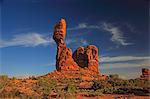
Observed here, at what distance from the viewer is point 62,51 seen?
Result: 139ft

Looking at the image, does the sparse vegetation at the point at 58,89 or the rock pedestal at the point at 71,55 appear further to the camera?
the rock pedestal at the point at 71,55

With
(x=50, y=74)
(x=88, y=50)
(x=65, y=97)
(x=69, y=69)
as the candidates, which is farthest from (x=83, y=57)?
(x=65, y=97)

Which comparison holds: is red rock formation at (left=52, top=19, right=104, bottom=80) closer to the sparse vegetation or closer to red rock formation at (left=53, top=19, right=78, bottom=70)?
red rock formation at (left=53, top=19, right=78, bottom=70)

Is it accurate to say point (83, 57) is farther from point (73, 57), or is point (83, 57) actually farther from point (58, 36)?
point (58, 36)

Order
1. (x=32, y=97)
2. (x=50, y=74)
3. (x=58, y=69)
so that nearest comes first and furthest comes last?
(x=32, y=97) < (x=50, y=74) < (x=58, y=69)

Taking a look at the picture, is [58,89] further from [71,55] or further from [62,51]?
[71,55]

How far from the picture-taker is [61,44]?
42.4 meters

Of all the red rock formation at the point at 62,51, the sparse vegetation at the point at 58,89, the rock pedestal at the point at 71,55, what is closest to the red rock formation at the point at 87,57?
the rock pedestal at the point at 71,55

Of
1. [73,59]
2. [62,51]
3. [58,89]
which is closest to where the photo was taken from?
[58,89]

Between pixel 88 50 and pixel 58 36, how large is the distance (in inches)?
212

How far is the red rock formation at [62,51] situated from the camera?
136 feet

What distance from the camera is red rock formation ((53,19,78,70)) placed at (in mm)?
41562

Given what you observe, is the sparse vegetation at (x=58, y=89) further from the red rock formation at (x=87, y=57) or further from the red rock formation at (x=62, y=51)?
the red rock formation at (x=87, y=57)

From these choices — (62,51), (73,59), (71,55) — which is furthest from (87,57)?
(62,51)
